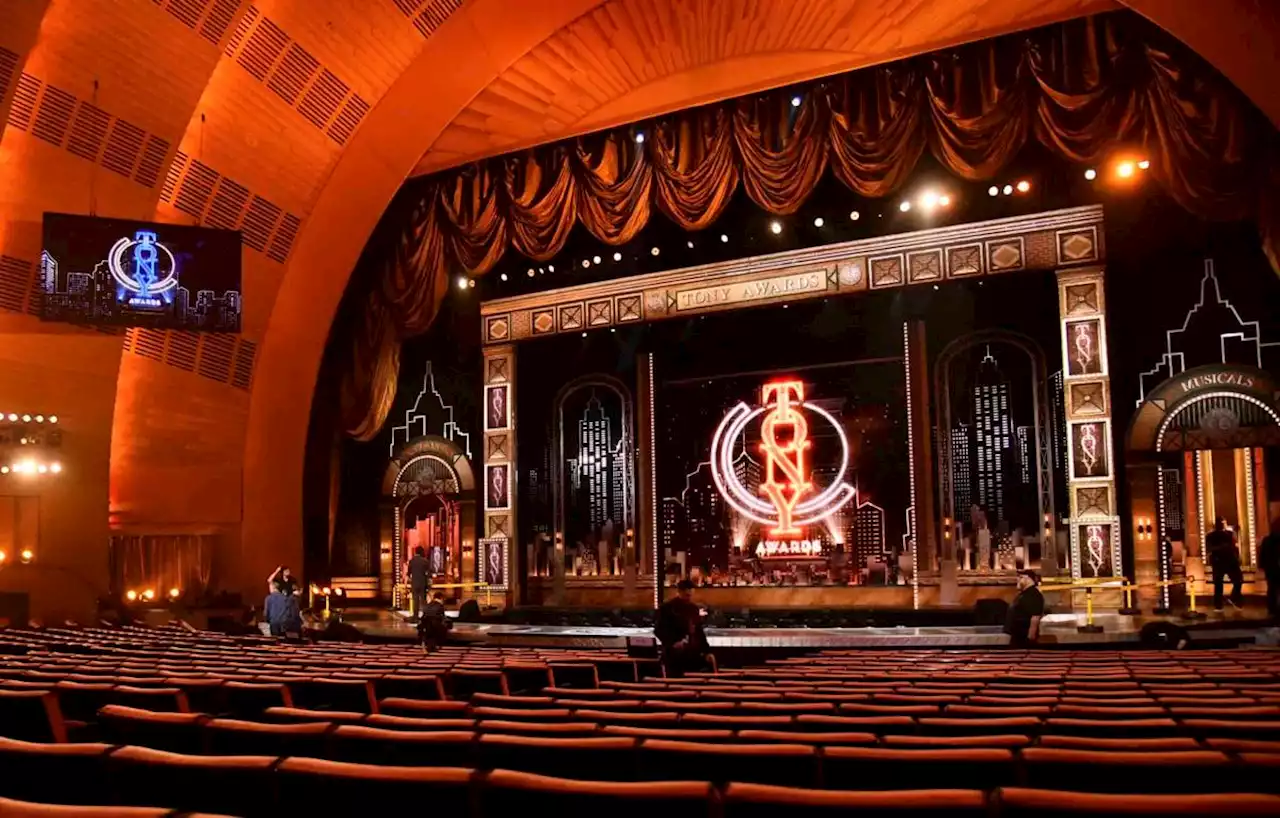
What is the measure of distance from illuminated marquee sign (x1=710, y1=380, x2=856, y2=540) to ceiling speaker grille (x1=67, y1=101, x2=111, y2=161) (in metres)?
10.0

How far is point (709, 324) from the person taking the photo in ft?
58.9

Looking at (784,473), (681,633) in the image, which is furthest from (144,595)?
(681,633)

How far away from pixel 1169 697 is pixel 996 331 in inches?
475

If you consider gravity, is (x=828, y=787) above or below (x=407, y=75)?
below

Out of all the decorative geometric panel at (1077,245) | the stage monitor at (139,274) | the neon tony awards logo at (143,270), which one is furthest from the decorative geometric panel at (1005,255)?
the neon tony awards logo at (143,270)

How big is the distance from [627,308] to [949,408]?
18.3 feet

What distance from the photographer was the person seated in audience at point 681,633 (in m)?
7.89

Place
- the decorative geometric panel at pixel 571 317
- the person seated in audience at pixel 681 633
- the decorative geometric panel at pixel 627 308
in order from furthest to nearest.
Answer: the decorative geometric panel at pixel 571 317, the decorative geometric panel at pixel 627 308, the person seated in audience at pixel 681 633

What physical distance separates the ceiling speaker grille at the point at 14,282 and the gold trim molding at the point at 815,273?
7.75 m

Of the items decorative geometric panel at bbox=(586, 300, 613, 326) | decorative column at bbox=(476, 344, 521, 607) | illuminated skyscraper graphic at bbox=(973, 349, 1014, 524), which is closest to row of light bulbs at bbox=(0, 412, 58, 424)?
decorative column at bbox=(476, 344, 521, 607)

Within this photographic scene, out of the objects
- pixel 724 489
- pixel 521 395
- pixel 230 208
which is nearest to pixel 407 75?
pixel 230 208

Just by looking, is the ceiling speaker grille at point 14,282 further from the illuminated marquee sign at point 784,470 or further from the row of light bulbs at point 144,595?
the illuminated marquee sign at point 784,470

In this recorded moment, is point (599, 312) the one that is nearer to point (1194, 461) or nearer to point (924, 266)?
point (924, 266)

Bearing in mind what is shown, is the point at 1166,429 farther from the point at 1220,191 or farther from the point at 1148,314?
the point at 1220,191
